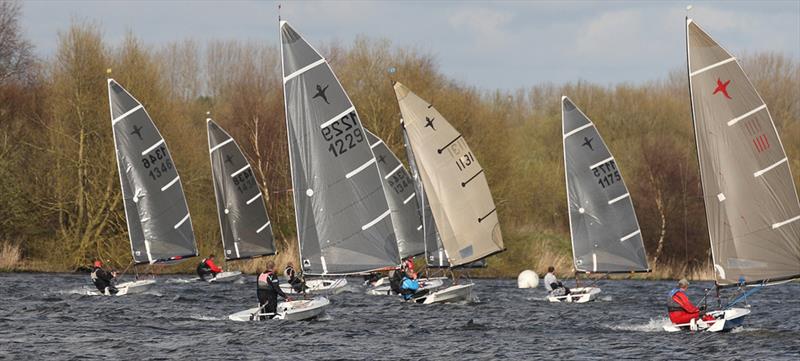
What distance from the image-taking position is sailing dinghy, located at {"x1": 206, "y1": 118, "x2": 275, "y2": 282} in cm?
5497

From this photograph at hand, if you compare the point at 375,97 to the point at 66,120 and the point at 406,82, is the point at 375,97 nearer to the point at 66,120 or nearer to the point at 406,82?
the point at 406,82

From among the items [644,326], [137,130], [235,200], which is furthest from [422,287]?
[235,200]

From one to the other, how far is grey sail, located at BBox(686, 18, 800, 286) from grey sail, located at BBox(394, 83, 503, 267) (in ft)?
40.9

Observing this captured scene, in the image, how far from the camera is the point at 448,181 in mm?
40312

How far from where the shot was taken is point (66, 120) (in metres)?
Result: 57.9

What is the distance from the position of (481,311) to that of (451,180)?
4467mm

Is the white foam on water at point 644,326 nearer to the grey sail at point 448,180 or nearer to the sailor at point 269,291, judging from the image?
the grey sail at point 448,180

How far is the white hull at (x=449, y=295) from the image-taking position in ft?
124

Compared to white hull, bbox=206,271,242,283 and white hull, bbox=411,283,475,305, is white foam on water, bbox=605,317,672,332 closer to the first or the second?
white hull, bbox=411,283,475,305

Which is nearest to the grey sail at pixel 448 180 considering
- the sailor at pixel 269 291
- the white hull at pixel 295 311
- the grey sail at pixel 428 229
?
the grey sail at pixel 428 229

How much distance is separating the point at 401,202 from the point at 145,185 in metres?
11.0

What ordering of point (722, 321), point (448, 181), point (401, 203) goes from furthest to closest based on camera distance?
1. point (401, 203)
2. point (448, 181)
3. point (722, 321)

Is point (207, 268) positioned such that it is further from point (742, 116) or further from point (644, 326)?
point (742, 116)

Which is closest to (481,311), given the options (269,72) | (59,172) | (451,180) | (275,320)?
(451,180)
